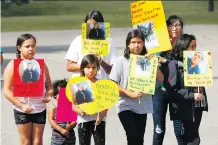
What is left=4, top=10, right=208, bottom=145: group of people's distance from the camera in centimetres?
702

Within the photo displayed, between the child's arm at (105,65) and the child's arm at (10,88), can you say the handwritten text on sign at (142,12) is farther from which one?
the child's arm at (10,88)

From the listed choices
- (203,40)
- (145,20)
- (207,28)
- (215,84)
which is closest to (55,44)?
(203,40)

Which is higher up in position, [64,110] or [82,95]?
[82,95]

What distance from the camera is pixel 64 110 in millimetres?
7246

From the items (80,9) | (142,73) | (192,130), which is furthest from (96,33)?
(80,9)

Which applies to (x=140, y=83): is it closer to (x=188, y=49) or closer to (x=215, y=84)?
(x=188, y=49)

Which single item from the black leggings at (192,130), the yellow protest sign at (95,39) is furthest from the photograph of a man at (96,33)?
the black leggings at (192,130)

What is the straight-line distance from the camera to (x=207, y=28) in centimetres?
3434

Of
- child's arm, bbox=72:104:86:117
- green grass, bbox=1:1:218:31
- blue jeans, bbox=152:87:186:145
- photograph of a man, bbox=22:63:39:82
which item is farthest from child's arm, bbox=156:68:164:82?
green grass, bbox=1:1:218:31

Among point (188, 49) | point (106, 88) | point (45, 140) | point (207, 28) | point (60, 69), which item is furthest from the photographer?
point (207, 28)

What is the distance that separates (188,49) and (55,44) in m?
20.8

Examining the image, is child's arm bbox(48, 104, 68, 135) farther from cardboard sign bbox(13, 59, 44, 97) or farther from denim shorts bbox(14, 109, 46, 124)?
cardboard sign bbox(13, 59, 44, 97)

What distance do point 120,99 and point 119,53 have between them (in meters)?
14.9

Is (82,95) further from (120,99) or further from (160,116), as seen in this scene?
(160,116)
